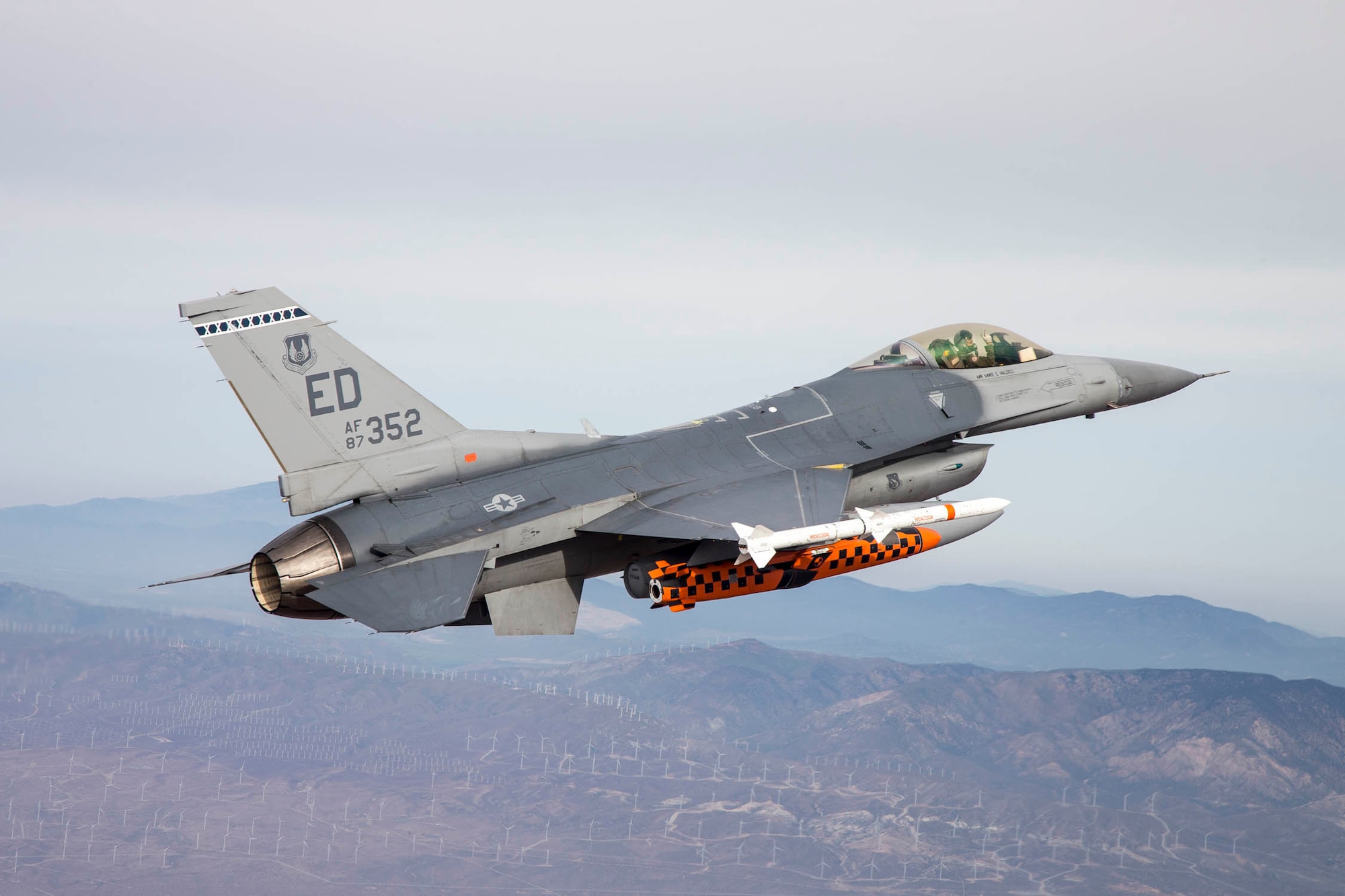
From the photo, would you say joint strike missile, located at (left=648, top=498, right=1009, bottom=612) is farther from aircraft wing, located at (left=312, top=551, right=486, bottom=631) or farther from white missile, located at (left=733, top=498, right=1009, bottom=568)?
aircraft wing, located at (left=312, top=551, right=486, bottom=631)

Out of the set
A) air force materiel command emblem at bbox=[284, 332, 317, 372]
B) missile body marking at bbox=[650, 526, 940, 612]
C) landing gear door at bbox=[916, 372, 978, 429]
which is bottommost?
missile body marking at bbox=[650, 526, 940, 612]

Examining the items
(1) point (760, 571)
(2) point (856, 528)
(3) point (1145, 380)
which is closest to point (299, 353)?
(1) point (760, 571)

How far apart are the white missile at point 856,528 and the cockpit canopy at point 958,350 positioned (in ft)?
16.0

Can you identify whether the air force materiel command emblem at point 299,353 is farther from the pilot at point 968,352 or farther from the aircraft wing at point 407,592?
the pilot at point 968,352

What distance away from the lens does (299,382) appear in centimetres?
2217

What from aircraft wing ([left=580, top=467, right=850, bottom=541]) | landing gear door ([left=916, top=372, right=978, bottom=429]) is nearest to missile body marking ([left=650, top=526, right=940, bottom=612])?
aircraft wing ([left=580, top=467, right=850, bottom=541])

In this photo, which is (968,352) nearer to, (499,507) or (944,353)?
(944,353)

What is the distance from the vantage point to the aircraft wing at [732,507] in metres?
21.7

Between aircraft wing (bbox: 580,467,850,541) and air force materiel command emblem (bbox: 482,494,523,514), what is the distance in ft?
4.02

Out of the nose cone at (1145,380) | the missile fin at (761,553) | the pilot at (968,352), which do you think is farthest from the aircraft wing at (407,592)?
the nose cone at (1145,380)

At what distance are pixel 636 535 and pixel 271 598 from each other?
20.2 feet

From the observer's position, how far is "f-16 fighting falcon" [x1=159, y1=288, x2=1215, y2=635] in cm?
2095

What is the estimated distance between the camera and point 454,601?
20.1 m

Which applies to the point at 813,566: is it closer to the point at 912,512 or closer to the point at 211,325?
the point at 912,512
